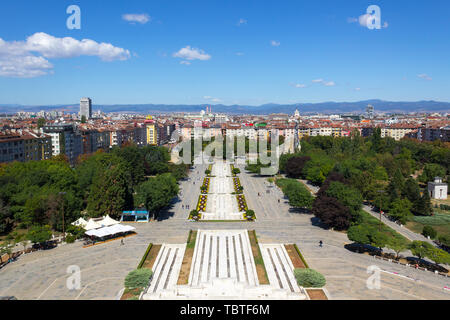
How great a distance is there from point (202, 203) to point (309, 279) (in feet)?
55.6

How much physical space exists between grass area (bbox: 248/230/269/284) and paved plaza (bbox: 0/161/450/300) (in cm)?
56

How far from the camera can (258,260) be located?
60.5ft

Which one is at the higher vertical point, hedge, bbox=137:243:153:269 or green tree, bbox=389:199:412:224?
green tree, bbox=389:199:412:224

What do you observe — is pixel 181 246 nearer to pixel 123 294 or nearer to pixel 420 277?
pixel 123 294

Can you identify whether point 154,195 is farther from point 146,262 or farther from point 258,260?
point 258,260

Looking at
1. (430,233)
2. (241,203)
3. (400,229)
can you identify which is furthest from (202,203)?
(430,233)

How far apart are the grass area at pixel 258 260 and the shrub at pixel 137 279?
5096 mm

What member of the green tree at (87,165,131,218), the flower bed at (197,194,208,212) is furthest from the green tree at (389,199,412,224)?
the green tree at (87,165,131,218)

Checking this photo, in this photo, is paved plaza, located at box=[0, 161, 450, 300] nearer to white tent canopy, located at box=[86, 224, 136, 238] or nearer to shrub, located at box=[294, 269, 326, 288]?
shrub, located at box=[294, 269, 326, 288]

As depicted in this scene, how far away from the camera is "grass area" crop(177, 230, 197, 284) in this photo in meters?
16.3

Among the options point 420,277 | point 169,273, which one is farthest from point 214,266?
point 420,277

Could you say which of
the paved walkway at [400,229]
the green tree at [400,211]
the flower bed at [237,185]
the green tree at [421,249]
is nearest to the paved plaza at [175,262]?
the green tree at [421,249]

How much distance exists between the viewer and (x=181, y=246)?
67.2 ft
